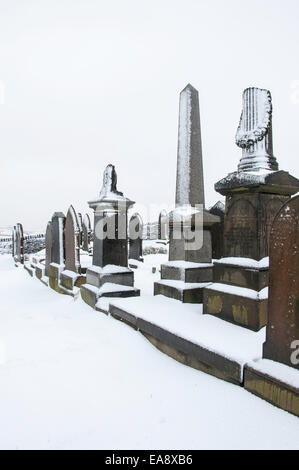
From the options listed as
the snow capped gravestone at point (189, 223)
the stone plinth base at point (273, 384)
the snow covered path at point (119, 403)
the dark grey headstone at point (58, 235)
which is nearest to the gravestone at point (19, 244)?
the dark grey headstone at point (58, 235)

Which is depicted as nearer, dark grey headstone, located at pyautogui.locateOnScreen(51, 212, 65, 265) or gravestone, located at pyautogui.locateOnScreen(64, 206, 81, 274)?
gravestone, located at pyautogui.locateOnScreen(64, 206, 81, 274)

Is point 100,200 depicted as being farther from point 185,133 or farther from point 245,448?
point 245,448

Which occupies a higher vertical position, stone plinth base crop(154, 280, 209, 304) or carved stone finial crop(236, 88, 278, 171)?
carved stone finial crop(236, 88, 278, 171)

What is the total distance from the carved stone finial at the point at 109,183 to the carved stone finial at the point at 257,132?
98.3 inches

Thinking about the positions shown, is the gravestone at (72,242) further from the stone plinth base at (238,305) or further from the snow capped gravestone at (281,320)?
the snow capped gravestone at (281,320)

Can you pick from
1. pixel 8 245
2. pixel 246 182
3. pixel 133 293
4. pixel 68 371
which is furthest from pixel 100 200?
pixel 8 245

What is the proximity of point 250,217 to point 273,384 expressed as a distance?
6.11 feet

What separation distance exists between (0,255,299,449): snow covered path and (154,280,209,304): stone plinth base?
1144mm

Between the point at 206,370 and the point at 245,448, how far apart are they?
93cm

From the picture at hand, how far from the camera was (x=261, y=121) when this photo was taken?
3.71 meters

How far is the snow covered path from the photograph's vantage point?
1.87 m

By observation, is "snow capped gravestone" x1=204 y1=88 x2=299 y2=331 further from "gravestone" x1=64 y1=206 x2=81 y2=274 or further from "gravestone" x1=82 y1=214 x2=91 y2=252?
"gravestone" x1=82 y1=214 x2=91 y2=252

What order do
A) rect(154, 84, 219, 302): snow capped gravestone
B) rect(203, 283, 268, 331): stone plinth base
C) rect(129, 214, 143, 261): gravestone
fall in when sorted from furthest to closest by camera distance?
rect(129, 214, 143, 261): gravestone → rect(154, 84, 219, 302): snow capped gravestone → rect(203, 283, 268, 331): stone plinth base

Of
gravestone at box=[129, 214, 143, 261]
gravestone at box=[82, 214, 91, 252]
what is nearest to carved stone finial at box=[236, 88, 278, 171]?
gravestone at box=[129, 214, 143, 261]
